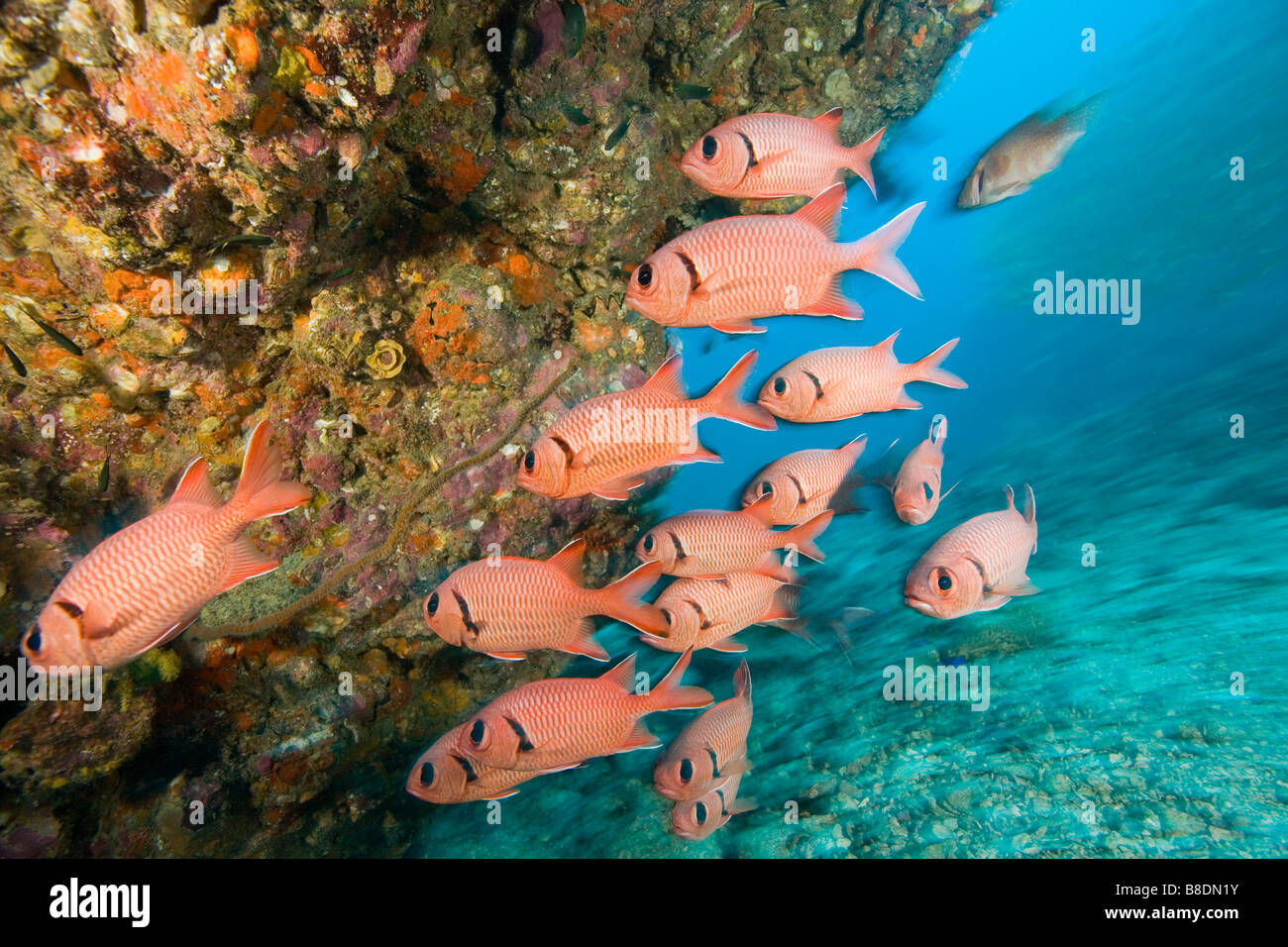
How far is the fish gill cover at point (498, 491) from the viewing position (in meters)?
2.62

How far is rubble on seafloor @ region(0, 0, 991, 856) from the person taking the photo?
99.3 inches

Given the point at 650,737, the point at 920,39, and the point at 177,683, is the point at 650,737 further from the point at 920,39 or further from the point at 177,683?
the point at 920,39

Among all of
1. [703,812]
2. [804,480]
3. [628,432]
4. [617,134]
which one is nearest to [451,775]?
[703,812]

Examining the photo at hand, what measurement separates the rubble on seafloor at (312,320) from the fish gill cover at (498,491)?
0.02 meters

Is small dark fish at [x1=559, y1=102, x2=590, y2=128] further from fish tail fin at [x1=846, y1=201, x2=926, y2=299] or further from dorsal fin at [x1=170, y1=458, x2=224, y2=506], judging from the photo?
dorsal fin at [x1=170, y1=458, x2=224, y2=506]

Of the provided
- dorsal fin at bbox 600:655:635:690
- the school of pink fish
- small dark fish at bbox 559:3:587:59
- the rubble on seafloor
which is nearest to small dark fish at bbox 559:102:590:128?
the rubble on seafloor

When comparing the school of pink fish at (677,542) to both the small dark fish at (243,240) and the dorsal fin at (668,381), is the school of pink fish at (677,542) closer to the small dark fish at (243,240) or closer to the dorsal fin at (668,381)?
the dorsal fin at (668,381)

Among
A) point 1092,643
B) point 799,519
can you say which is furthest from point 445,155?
→ point 1092,643

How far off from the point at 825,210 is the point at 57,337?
164 inches

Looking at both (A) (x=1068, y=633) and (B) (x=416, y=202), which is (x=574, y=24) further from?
(A) (x=1068, y=633)

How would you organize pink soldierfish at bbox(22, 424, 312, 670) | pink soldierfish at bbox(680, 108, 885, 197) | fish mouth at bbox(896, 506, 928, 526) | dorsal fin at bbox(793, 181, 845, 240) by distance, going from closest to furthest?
pink soldierfish at bbox(22, 424, 312, 670) → pink soldierfish at bbox(680, 108, 885, 197) → dorsal fin at bbox(793, 181, 845, 240) → fish mouth at bbox(896, 506, 928, 526)

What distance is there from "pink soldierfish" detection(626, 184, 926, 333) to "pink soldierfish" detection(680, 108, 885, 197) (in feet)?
0.74

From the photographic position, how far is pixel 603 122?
443 cm
